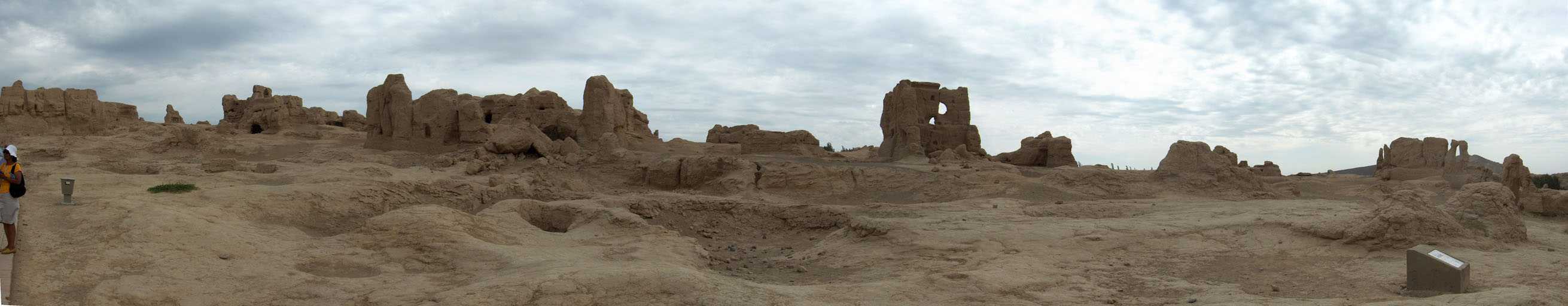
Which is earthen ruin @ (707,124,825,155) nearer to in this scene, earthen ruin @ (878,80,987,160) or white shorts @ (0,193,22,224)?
earthen ruin @ (878,80,987,160)

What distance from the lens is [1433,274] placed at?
6820 millimetres

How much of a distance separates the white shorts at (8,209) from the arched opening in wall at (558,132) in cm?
1712

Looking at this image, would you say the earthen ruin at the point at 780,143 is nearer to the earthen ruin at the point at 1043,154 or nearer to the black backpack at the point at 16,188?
the earthen ruin at the point at 1043,154

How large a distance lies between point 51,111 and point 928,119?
2421 centimetres

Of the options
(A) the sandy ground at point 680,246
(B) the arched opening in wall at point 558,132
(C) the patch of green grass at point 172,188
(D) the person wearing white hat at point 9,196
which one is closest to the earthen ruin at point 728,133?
(B) the arched opening in wall at point 558,132

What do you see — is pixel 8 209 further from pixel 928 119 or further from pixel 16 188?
pixel 928 119

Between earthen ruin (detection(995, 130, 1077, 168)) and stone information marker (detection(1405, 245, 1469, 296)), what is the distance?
18.3 meters

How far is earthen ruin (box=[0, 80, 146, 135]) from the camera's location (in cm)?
2080

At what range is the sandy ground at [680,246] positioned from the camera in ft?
22.8

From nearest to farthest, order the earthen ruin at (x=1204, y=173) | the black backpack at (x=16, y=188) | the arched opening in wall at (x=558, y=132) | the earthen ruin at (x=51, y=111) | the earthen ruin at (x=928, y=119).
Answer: the black backpack at (x=16, y=188)
the earthen ruin at (x=1204, y=173)
the earthen ruin at (x=51, y=111)
the arched opening in wall at (x=558, y=132)
the earthen ruin at (x=928, y=119)

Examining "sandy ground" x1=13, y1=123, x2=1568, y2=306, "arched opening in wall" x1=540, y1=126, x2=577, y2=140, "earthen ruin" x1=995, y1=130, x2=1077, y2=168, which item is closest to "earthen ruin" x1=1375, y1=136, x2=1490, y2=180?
"earthen ruin" x1=995, y1=130, x2=1077, y2=168

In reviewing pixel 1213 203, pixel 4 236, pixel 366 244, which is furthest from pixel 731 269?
pixel 1213 203

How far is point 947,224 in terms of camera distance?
39.2 feet

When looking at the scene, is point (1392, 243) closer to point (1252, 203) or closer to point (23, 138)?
point (1252, 203)
